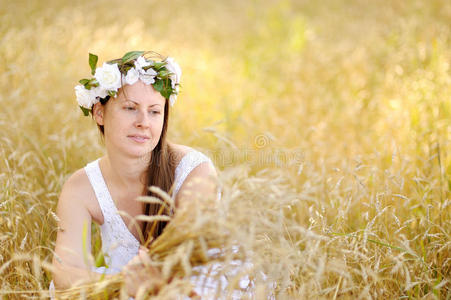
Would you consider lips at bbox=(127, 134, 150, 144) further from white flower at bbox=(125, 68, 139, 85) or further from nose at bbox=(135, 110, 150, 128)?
white flower at bbox=(125, 68, 139, 85)

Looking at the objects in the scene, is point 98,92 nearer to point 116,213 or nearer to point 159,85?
point 159,85

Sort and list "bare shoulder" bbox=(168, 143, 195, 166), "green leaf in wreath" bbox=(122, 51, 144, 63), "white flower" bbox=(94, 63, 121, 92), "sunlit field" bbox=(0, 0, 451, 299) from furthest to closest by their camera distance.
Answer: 1. "bare shoulder" bbox=(168, 143, 195, 166)
2. "green leaf in wreath" bbox=(122, 51, 144, 63)
3. "white flower" bbox=(94, 63, 121, 92)
4. "sunlit field" bbox=(0, 0, 451, 299)

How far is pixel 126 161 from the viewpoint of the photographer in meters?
2.29

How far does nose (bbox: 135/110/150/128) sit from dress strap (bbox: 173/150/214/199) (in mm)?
321

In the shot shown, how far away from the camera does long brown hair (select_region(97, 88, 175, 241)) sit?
2.24 m

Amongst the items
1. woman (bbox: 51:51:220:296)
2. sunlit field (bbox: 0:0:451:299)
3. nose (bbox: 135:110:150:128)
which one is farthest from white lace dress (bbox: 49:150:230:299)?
nose (bbox: 135:110:150:128)

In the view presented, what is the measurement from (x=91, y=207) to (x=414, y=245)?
5.79 ft

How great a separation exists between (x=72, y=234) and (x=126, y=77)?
2.69ft

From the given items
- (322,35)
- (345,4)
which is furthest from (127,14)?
(345,4)

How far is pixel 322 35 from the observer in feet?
22.5

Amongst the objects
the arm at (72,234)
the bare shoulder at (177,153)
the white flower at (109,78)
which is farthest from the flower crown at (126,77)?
the arm at (72,234)

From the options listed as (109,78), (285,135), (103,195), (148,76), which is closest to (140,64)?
(148,76)

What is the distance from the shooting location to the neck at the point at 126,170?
Result: 2.30 meters

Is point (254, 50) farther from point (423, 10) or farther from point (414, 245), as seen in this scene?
point (414, 245)
